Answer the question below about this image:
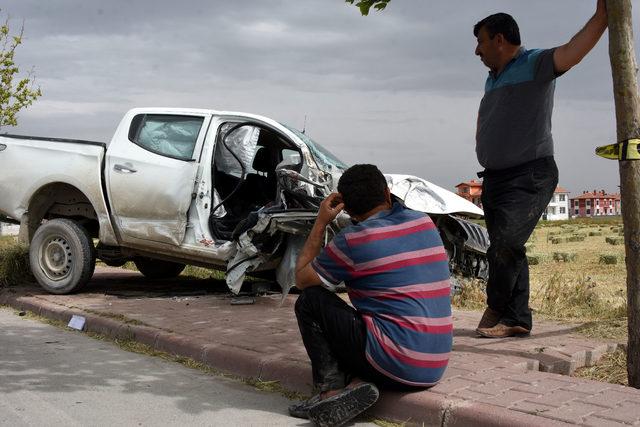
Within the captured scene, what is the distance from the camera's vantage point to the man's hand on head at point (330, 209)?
14.4ft

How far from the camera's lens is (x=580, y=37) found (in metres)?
4.83

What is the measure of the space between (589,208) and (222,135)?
519 ft

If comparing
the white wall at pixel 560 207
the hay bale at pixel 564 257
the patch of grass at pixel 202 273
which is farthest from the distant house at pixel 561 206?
the patch of grass at pixel 202 273

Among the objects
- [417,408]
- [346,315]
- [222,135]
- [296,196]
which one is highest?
[222,135]

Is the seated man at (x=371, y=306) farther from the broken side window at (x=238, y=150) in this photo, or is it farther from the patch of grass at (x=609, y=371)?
the broken side window at (x=238, y=150)

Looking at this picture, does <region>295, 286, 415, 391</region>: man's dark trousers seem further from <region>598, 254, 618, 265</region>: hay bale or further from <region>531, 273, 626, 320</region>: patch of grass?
<region>598, 254, 618, 265</region>: hay bale

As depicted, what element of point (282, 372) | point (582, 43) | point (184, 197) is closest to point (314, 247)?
point (282, 372)

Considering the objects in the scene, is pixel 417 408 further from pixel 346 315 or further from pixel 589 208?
pixel 589 208

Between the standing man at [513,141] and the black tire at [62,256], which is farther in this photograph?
the black tire at [62,256]

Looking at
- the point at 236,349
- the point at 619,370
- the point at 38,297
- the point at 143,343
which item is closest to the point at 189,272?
the point at 38,297

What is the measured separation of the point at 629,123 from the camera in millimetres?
4453

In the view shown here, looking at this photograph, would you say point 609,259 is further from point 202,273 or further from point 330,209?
point 330,209

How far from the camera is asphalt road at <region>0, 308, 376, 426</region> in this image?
4281 millimetres

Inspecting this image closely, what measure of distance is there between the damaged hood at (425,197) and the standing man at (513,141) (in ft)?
7.57
